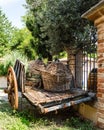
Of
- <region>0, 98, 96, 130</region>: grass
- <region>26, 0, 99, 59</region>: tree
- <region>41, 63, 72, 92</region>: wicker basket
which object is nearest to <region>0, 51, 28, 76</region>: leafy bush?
<region>26, 0, 99, 59</region>: tree

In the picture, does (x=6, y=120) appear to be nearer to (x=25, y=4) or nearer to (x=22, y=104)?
(x=22, y=104)

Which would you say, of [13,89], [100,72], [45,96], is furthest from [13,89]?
[100,72]

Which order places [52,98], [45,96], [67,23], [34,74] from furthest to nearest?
[67,23] → [34,74] → [45,96] → [52,98]

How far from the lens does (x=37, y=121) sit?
5512 millimetres

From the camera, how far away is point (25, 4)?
12.3 m

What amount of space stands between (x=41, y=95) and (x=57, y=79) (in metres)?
0.65

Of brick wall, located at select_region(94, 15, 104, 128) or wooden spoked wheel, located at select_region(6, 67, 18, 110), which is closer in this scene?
brick wall, located at select_region(94, 15, 104, 128)

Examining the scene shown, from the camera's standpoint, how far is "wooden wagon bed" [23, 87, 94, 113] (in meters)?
5.16

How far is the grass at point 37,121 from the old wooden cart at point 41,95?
291 millimetres

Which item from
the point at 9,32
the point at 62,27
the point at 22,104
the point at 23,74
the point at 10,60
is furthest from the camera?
the point at 9,32

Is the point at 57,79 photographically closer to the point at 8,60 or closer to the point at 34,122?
the point at 34,122

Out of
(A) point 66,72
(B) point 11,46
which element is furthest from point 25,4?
(B) point 11,46

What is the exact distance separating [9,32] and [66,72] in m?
15.2

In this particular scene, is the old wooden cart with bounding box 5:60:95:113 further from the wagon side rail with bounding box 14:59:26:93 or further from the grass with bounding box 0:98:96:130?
the grass with bounding box 0:98:96:130
